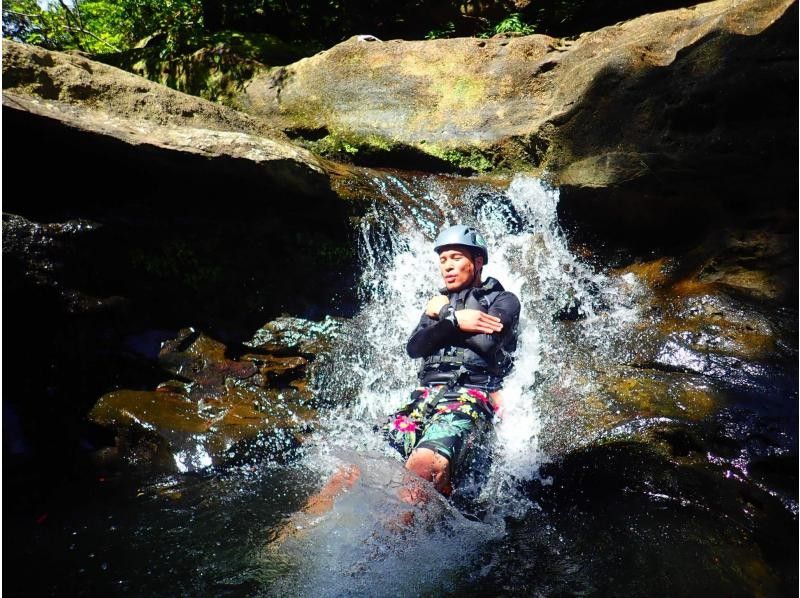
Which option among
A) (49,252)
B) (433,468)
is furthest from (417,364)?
(49,252)

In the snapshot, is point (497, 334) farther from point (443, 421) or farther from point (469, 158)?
point (469, 158)

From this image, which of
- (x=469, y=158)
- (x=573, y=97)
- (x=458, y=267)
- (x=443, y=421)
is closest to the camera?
(x=443, y=421)

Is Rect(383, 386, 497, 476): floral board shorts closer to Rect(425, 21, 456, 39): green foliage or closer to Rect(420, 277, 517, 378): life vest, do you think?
Rect(420, 277, 517, 378): life vest

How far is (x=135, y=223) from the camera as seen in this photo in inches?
192

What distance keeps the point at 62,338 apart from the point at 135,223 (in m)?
1.26

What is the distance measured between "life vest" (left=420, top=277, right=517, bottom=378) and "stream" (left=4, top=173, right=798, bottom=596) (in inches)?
11.7

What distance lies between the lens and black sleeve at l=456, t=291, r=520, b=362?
12.5 ft

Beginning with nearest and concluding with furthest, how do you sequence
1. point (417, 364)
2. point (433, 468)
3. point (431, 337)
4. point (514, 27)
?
point (433, 468) → point (431, 337) → point (417, 364) → point (514, 27)

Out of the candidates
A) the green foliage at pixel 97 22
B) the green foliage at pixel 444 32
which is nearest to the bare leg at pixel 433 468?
the green foliage at pixel 444 32

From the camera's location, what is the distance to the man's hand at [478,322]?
369cm

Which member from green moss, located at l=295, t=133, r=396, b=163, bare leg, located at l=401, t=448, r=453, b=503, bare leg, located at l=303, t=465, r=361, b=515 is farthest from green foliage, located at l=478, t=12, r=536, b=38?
bare leg, located at l=303, t=465, r=361, b=515

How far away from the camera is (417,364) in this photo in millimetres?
5117

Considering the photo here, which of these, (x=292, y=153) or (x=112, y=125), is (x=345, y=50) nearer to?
(x=292, y=153)

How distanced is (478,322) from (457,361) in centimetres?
37
